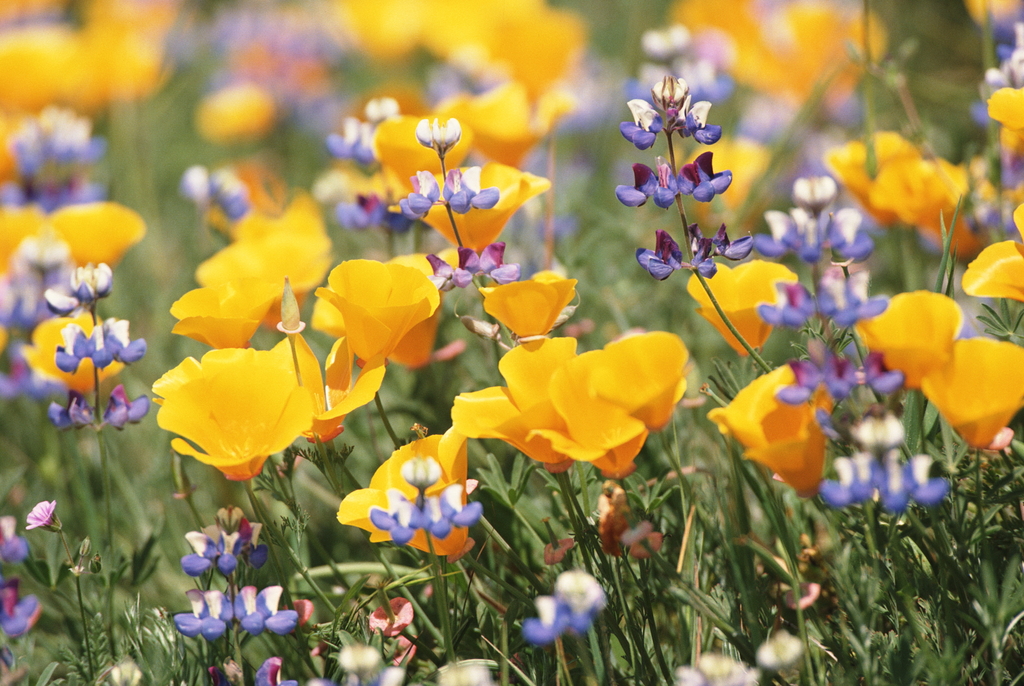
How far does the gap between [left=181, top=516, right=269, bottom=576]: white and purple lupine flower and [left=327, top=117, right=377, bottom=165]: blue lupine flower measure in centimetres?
74

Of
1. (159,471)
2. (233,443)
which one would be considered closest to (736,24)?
(159,471)

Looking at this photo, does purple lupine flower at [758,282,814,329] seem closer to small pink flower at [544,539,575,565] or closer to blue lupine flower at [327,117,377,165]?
small pink flower at [544,539,575,565]

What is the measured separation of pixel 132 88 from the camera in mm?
3258

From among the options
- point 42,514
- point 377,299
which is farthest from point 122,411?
point 377,299

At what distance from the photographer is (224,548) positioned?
3.61 ft

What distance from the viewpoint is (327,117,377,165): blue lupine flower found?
5.34 ft

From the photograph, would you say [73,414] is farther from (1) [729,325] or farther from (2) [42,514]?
(1) [729,325]

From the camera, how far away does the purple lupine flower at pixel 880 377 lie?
2.93 feet

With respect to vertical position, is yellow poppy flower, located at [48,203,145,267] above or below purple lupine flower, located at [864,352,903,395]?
below

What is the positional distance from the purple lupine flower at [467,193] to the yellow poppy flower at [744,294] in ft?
0.91

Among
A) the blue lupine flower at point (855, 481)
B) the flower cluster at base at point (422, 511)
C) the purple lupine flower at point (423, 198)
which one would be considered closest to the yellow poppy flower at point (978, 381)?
the blue lupine flower at point (855, 481)

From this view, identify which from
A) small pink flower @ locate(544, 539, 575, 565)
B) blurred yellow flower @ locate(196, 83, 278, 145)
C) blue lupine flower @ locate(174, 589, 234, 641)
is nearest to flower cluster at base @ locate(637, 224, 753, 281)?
small pink flower @ locate(544, 539, 575, 565)

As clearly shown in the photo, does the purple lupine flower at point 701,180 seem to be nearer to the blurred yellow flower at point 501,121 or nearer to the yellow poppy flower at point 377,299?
the yellow poppy flower at point 377,299

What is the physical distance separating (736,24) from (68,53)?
277 centimetres
